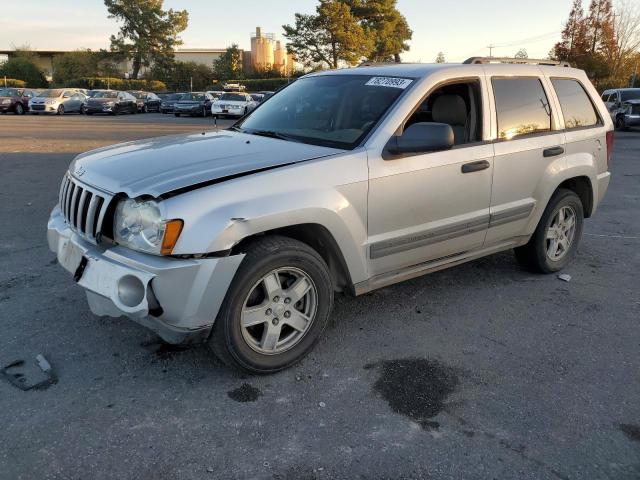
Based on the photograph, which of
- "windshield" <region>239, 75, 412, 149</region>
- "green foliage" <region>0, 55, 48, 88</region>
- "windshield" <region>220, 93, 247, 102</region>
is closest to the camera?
"windshield" <region>239, 75, 412, 149</region>

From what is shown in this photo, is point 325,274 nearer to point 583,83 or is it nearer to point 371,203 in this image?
point 371,203

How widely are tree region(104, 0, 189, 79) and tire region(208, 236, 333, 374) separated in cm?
6339

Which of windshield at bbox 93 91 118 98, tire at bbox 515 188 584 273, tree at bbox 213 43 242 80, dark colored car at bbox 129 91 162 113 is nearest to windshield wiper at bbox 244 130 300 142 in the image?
tire at bbox 515 188 584 273

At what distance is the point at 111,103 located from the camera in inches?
1305

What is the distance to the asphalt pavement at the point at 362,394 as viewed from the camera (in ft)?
8.53

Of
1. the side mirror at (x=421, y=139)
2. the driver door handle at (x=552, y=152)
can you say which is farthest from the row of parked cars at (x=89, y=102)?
the side mirror at (x=421, y=139)

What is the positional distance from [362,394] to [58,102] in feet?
112

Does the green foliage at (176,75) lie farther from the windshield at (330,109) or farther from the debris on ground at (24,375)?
the debris on ground at (24,375)

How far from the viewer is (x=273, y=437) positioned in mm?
2775

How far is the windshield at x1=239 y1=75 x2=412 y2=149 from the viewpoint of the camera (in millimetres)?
3795

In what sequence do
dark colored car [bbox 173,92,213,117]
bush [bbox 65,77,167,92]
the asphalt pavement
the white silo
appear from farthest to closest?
the white silo < bush [bbox 65,77,167,92] < dark colored car [bbox 173,92,213,117] < the asphalt pavement

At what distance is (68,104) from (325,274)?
112 feet

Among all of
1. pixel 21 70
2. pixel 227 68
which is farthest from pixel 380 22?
pixel 21 70

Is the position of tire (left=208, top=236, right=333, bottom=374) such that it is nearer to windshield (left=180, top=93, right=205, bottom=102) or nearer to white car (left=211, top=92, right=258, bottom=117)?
white car (left=211, top=92, right=258, bottom=117)
